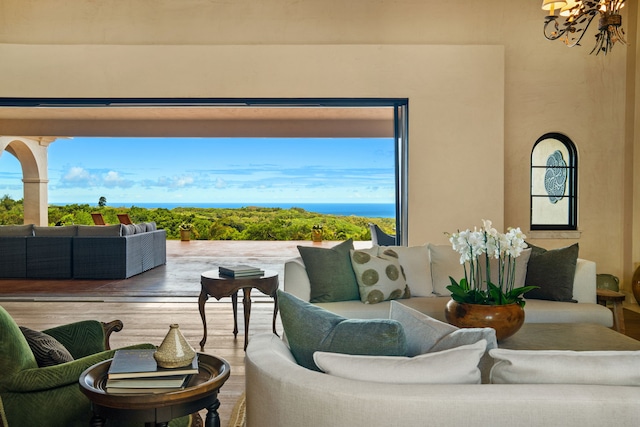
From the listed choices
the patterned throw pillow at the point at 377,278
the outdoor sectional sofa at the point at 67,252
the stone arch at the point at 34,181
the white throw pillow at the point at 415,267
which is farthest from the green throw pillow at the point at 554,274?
the stone arch at the point at 34,181

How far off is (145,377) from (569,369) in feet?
4.40

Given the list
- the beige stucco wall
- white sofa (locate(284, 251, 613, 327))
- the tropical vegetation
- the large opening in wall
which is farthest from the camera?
the tropical vegetation

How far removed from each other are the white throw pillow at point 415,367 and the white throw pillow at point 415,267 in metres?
2.80

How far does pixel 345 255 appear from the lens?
4426mm

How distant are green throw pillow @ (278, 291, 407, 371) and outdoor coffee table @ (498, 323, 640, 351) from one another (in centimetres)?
148

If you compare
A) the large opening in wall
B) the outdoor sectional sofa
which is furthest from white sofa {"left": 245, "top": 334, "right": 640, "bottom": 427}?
the large opening in wall

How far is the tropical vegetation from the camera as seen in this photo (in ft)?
60.1

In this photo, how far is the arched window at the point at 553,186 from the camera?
6.48m

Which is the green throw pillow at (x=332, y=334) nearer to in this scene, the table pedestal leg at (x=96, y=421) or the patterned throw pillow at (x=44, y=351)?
the table pedestal leg at (x=96, y=421)

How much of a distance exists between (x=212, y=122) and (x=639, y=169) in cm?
741

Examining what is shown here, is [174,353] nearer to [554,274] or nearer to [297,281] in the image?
[297,281]

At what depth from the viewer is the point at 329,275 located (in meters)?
4.30

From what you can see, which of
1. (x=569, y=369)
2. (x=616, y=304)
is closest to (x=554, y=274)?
(x=616, y=304)

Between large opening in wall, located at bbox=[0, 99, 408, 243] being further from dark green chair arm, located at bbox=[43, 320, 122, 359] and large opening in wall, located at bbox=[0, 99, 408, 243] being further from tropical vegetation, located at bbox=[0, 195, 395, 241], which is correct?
tropical vegetation, located at bbox=[0, 195, 395, 241]
